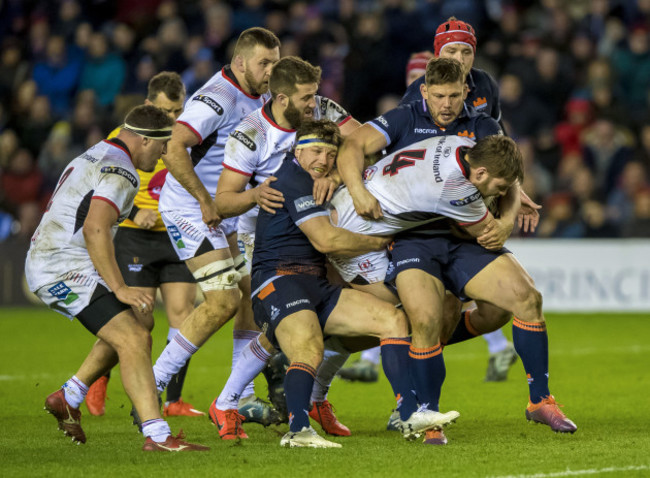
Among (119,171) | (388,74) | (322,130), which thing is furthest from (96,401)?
(388,74)

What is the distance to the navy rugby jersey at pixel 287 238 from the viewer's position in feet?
22.2

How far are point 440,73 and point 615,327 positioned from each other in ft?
27.0

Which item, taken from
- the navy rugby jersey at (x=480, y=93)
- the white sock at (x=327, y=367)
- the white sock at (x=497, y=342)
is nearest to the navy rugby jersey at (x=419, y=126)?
the navy rugby jersey at (x=480, y=93)

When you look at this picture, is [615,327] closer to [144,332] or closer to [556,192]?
[556,192]

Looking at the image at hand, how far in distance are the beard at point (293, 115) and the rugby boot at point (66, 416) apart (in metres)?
2.30

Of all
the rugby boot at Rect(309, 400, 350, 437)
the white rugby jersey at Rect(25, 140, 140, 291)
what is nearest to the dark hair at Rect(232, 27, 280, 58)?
the white rugby jersey at Rect(25, 140, 140, 291)

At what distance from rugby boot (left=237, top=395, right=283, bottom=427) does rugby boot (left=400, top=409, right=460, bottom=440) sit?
1183 millimetres

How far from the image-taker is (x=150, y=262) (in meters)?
8.91

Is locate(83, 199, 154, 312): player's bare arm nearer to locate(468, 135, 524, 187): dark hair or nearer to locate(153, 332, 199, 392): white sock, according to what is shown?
locate(153, 332, 199, 392): white sock

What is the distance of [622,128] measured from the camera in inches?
664

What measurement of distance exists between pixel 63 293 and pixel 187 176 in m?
1.43

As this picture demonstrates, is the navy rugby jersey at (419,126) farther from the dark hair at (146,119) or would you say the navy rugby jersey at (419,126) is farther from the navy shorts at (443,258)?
→ the dark hair at (146,119)

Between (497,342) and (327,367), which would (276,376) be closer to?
(327,367)

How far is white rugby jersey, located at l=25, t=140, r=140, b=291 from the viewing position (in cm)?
649
